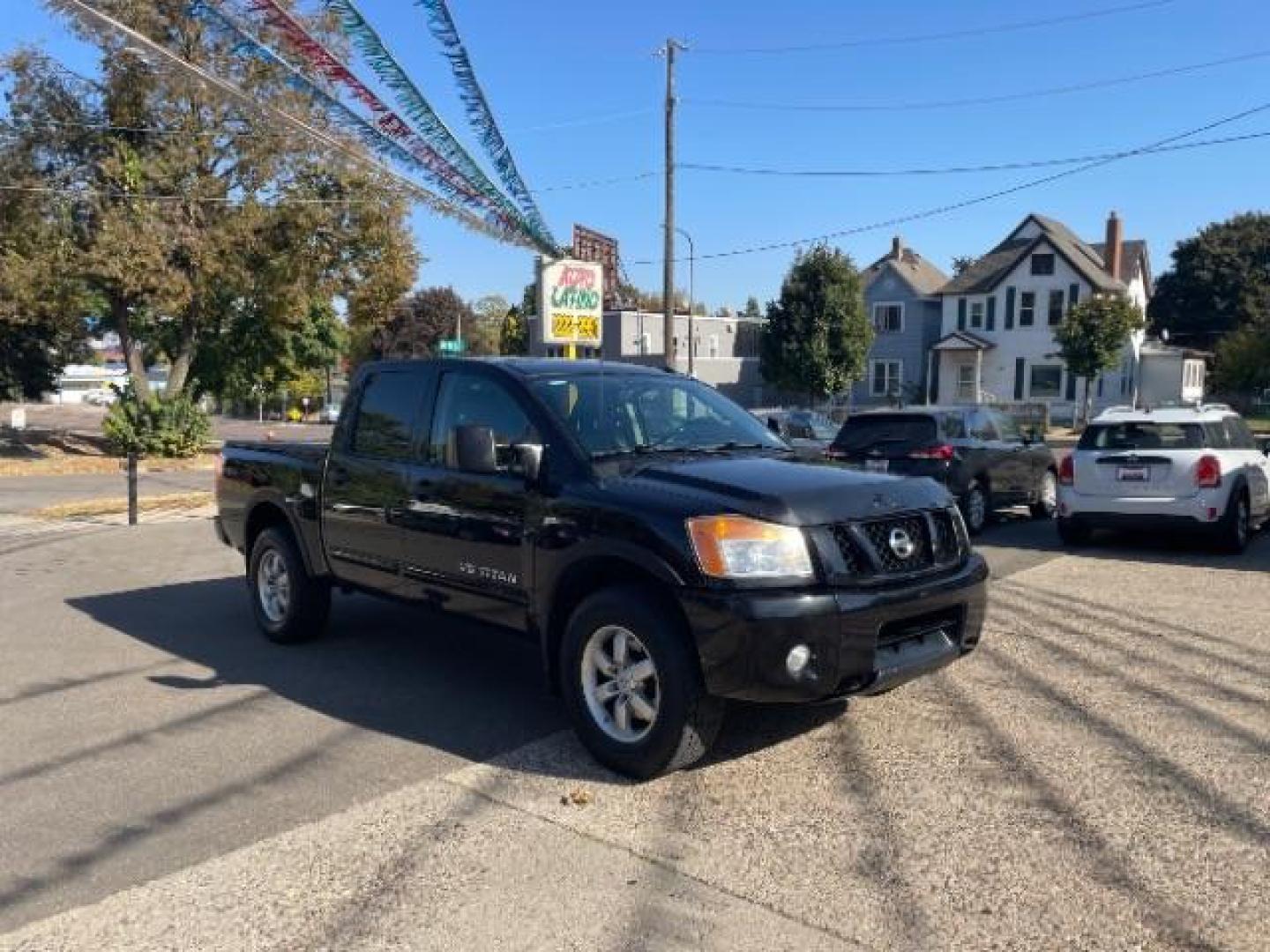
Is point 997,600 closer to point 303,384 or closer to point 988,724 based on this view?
point 988,724

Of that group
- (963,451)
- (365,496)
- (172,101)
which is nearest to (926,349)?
(172,101)

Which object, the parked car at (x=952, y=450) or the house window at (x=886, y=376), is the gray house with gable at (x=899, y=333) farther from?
the parked car at (x=952, y=450)

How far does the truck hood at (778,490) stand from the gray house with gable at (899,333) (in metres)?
43.1

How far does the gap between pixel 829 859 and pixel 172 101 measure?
27.2 m

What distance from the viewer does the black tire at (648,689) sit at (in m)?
4.27

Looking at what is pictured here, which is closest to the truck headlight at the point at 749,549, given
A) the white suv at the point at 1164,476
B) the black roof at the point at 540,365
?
the black roof at the point at 540,365

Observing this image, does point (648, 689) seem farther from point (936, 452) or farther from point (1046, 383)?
point (1046, 383)

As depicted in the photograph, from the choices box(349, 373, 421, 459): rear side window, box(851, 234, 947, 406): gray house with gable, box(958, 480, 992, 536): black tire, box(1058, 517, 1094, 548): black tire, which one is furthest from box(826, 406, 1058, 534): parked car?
box(851, 234, 947, 406): gray house with gable

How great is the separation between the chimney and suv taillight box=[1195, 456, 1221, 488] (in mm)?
38142

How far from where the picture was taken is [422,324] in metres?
72.2

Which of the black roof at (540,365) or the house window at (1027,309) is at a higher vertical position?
the house window at (1027,309)

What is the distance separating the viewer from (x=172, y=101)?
25766mm

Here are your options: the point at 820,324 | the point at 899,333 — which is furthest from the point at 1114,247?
the point at 820,324

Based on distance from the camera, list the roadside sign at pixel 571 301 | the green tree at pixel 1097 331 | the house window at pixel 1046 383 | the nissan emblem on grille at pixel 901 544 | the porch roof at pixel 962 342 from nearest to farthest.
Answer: the nissan emblem on grille at pixel 901 544
the roadside sign at pixel 571 301
the green tree at pixel 1097 331
the house window at pixel 1046 383
the porch roof at pixel 962 342
